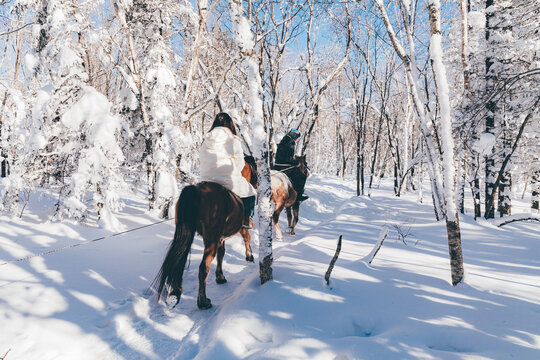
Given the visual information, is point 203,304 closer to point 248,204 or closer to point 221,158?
point 248,204

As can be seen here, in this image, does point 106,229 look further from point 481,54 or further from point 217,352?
point 481,54

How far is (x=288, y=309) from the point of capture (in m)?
2.84

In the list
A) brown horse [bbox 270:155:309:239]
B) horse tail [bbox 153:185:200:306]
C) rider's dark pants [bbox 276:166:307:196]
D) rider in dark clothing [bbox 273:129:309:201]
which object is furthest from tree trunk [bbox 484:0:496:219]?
horse tail [bbox 153:185:200:306]

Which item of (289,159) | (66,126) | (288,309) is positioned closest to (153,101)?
(66,126)

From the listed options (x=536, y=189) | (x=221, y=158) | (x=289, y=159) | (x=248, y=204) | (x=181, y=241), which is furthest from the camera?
(x=536, y=189)

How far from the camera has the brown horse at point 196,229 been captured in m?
3.28

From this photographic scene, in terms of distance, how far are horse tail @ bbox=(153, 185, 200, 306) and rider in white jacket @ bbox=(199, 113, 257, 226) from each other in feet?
2.69

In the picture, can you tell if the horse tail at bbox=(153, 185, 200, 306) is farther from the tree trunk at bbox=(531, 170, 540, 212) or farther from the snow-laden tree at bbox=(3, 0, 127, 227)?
the tree trunk at bbox=(531, 170, 540, 212)

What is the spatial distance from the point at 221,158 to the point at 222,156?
1.5 inches

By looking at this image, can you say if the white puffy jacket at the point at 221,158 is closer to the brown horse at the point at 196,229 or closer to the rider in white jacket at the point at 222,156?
the rider in white jacket at the point at 222,156

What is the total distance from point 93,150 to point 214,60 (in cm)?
804

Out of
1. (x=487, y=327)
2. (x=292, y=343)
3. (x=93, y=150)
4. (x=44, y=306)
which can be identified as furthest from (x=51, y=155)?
(x=487, y=327)

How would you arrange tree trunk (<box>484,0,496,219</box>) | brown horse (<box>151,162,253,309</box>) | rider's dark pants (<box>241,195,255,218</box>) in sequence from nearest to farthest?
1. brown horse (<box>151,162,253,309</box>)
2. rider's dark pants (<box>241,195,255,218</box>)
3. tree trunk (<box>484,0,496,219</box>)

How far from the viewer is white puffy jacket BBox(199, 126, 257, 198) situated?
4.19m
